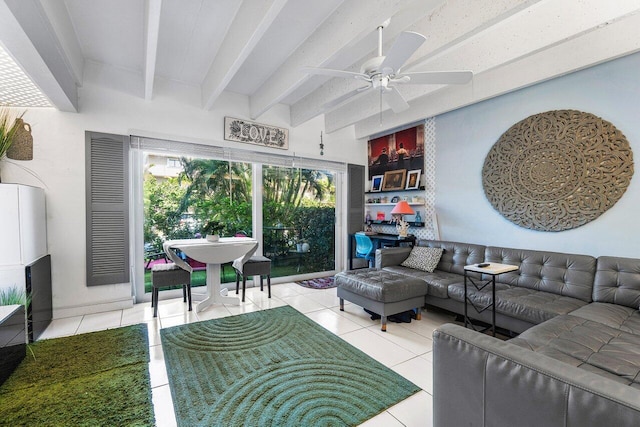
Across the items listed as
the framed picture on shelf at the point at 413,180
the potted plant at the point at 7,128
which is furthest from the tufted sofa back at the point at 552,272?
the potted plant at the point at 7,128

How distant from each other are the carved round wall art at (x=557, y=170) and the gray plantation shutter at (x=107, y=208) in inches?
182

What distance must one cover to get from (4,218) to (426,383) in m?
3.76

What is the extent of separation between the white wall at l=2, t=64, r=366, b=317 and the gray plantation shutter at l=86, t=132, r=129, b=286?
0.08 m

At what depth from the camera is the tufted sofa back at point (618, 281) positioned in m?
2.31

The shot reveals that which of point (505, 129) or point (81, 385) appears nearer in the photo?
point (81, 385)

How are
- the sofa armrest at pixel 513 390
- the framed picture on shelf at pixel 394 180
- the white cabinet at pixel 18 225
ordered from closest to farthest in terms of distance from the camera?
1. the sofa armrest at pixel 513 390
2. the white cabinet at pixel 18 225
3. the framed picture on shelf at pixel 394 180

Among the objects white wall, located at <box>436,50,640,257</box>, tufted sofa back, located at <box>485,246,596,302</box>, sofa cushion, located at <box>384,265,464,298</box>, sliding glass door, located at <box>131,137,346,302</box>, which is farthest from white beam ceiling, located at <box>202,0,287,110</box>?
tufted sofa back, located at <box>485,246,596,302</box>

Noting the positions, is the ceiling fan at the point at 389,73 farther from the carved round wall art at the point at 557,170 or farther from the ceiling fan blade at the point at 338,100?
the carved round wall art at the point at 557,170

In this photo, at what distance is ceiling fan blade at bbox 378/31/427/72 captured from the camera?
1777mm

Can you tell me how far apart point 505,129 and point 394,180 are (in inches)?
72.9

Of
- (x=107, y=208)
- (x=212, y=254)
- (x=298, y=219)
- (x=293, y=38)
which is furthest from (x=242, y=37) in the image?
(x=298, y=219)

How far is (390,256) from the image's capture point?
382cm

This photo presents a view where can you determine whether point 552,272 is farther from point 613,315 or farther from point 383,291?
point 383,291

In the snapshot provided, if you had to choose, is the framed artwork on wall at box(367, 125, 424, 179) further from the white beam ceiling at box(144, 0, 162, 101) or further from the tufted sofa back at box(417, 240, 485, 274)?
the white beam ceiling at box(144, 0, 162, 101)
